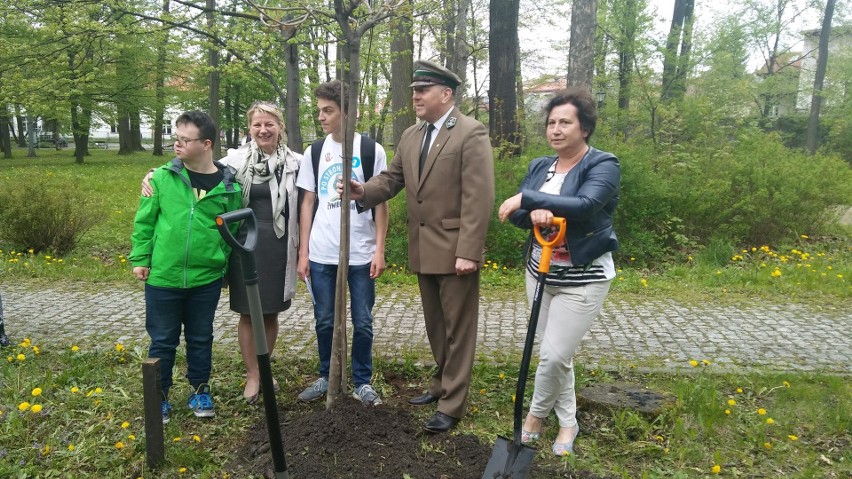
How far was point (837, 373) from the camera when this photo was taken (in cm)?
462

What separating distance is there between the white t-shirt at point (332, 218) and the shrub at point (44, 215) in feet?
21.3

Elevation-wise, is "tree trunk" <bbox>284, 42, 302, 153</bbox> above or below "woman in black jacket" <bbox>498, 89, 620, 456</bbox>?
above

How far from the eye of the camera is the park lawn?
3307 mm

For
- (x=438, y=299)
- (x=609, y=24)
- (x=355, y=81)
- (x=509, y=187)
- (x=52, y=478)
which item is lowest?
(x=52, y=478)

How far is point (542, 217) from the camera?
2920mm

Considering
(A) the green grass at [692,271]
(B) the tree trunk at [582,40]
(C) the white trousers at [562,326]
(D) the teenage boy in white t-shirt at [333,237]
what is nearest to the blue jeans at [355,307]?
(D) the teenage boy in white t-shirt at [333,237]

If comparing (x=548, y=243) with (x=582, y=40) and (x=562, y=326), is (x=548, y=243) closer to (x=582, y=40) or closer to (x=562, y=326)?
(x=562, y=326)

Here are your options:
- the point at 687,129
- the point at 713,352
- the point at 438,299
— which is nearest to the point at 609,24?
the point at 687,129

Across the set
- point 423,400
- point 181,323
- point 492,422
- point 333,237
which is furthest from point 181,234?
point 492,422

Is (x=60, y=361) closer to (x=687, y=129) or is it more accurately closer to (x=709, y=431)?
(x=709, y=431)

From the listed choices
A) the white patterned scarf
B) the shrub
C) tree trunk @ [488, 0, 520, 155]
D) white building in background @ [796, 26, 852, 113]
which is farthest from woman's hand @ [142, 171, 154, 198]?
white building in background @ [796, 26, 852, 113]

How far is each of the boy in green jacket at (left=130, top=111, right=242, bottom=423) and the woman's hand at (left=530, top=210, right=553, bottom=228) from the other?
1890mm

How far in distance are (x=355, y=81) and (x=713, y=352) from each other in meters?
3.84

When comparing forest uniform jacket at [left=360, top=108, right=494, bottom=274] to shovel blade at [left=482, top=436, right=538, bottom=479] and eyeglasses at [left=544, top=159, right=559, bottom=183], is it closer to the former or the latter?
eyeglasses at [left=544, top=159, right=559, bottom=183]
